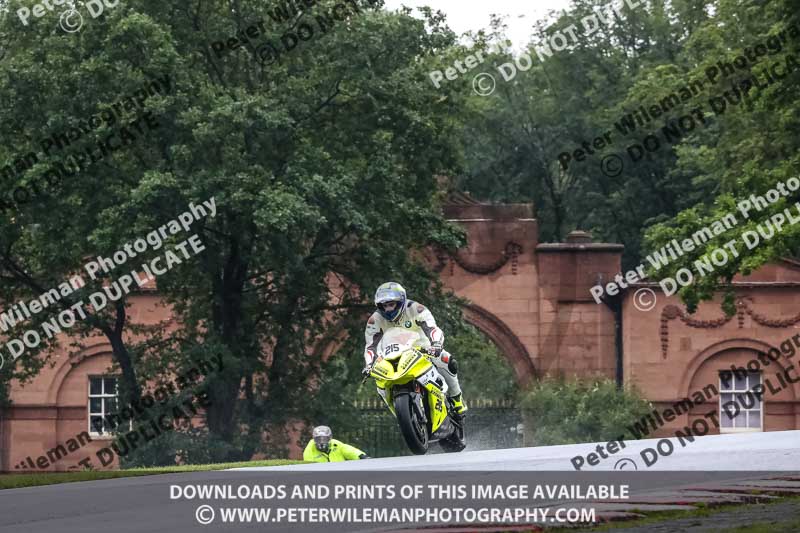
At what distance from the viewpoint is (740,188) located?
2977 centimetres

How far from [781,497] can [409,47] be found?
2229 centimetres

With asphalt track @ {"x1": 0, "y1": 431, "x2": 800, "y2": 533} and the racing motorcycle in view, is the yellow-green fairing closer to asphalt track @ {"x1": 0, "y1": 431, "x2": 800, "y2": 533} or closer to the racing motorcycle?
the racing motorcycle

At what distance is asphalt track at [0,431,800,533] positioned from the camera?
413 inches

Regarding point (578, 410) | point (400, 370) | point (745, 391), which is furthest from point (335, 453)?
point (745, 391)

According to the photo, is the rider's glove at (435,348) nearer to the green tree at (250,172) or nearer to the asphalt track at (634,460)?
the asphalt track at (634,460)

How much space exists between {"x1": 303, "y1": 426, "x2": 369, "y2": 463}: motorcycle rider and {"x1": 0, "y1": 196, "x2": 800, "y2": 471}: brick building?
75.9 ft

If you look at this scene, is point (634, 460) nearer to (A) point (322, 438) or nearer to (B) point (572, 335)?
(A) point (322, 438)

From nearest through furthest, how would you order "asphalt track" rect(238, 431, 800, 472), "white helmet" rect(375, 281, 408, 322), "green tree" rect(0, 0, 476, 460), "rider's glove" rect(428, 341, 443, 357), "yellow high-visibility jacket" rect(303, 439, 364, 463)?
"asphalt track" rect(238, 431, 800, 472), "white helmet" rect(375, 281, 408, 322), "rider's glove" rect(428, 341, 443, 357), "yellow high-visibility jacket" rect(303, 439, 364, 463), "green tree" rect(0, 0, 476, 460)

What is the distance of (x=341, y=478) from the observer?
1224 cm

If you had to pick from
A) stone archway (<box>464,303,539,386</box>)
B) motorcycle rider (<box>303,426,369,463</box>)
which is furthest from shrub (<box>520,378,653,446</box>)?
motorcycle rider (<box>303,426,369,463</box>)

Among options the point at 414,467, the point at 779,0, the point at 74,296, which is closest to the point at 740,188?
the point at 779,0

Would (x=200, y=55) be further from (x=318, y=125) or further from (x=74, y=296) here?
(x=74, y=296)

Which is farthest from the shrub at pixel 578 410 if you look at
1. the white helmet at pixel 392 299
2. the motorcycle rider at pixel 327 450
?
the white helmet at pixel 392 299

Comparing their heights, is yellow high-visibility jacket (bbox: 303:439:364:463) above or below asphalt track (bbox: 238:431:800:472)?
below
